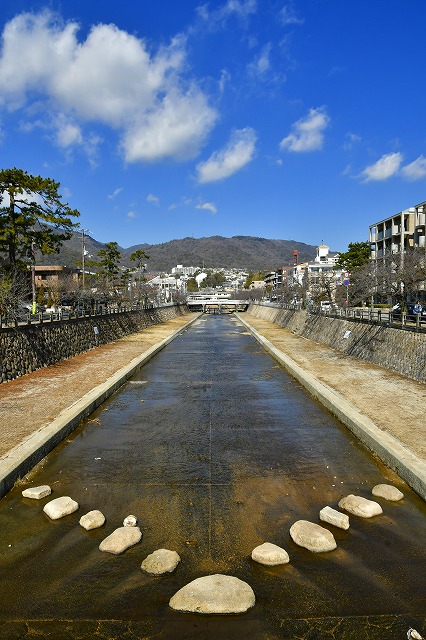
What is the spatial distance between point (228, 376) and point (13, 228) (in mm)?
12284

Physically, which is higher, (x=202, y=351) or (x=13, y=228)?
(x=13, y=228)

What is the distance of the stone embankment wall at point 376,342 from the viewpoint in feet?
51.9

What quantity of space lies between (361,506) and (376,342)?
15.3 metres

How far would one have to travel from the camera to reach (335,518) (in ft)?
19.5

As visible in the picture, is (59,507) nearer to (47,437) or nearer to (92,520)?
(92,520)

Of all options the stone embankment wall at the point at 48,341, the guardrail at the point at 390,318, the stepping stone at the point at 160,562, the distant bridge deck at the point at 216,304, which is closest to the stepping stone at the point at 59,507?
the stepping stone at the point at 160,562

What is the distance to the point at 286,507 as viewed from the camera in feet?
21.3

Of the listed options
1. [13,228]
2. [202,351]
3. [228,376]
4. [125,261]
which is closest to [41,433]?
[228,376]

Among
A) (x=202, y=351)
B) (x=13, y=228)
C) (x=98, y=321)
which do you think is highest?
(x=13, y=228)

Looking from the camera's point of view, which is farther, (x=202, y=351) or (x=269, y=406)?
(x=202, y=351)

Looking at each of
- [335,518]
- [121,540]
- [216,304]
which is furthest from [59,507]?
[216,304]

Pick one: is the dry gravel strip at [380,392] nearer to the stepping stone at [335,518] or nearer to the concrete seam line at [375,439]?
the concrete seam line at [375,439]

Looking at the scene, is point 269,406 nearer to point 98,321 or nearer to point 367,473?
point 367,473

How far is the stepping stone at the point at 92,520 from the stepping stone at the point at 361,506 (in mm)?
3272
